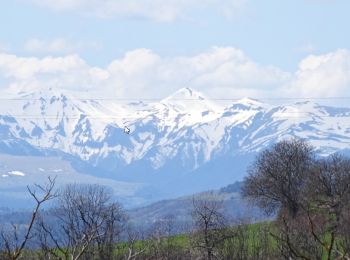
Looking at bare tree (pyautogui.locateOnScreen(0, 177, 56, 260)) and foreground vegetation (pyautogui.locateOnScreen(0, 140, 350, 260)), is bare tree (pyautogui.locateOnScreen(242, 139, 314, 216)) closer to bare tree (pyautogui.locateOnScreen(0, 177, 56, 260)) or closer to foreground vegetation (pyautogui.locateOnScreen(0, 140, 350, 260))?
foreground vegetation (pyautogui.locateOnScreen(0, 140, 350, 260))

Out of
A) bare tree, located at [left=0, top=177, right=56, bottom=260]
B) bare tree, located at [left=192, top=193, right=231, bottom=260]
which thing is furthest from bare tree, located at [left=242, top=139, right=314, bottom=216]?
bare tree, located at [left=0, top=177, right=56, bottom=260]

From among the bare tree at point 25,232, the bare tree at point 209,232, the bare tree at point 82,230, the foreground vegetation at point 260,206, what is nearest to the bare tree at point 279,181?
the foreground vegetation at point 260,206

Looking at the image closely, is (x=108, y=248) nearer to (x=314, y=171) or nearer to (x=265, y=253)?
(x=265, y=253)

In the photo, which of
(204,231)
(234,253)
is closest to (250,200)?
(234,253)

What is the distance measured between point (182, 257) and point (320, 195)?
832 inches

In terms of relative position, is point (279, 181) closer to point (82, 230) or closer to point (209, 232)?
point (209, 232)

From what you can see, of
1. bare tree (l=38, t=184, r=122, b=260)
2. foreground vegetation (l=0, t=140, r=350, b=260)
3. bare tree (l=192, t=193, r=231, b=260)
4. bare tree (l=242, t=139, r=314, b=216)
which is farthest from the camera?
bare tree (l=242, t=139, r=314, b=216)

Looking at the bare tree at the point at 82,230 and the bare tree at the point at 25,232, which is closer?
the bare tree at the point at 25,232

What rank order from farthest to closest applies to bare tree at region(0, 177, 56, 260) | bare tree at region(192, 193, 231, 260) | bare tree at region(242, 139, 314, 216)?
bare tree at region(242, 139, 314, 216) < bare tree at region(192, 193, 231, 260) < bare tree at region(0, 177, 56, 260)

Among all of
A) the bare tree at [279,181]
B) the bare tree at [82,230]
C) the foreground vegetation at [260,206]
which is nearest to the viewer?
the bare tree at [82,230]

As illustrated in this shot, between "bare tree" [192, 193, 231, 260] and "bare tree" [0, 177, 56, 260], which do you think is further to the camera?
"bare tree" [192, 193, 231, 260]

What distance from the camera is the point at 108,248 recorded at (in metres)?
79.6

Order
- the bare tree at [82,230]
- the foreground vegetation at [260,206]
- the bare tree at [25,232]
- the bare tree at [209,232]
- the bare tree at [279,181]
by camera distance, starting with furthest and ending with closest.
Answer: the bare tree at [279,181]
the foreground vegetation at [260,206]
the bare tree at [209,232]
the bare tree at [82,230]
the bare tree at [25,232]

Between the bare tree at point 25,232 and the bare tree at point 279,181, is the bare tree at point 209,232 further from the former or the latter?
the bare tree at point 25,232
